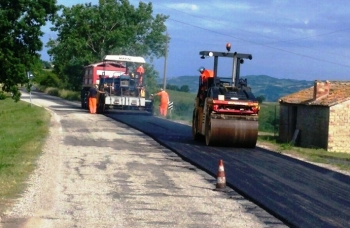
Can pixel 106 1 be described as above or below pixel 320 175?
above

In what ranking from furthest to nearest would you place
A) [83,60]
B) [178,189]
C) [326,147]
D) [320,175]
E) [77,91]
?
[77,91] → [83,60] → [326,147] → [320,175] → [178,189]

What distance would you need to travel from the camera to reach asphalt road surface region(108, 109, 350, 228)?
11.7 meters

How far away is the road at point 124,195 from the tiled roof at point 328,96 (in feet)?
57.2

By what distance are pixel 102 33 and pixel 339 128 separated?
109 feet

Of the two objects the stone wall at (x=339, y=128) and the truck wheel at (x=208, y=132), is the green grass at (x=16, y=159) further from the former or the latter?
the stone wall at (x=339, y=128)

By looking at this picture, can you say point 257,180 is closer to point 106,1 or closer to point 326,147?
point 326,147

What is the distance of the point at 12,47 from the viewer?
139 feet

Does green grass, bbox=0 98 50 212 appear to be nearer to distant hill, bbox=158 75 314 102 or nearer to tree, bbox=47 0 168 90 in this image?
tree, bbox=47 0 168 90

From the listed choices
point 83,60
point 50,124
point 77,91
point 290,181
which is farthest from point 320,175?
point 77,91

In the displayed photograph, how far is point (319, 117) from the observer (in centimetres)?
3628

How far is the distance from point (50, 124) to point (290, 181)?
17111 millimetres

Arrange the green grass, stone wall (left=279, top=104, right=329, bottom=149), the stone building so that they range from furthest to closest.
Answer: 1. stone wall (left=279, top=104, right=329, bottom=149)
2. the stone building
3. the green grass

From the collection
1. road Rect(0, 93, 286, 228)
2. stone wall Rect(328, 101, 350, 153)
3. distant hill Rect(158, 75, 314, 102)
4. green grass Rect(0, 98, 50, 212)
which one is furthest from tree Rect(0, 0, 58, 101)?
distant hill Rect(158, 75, 314, 102)

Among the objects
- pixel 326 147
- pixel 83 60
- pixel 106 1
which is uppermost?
pixel 106 1
